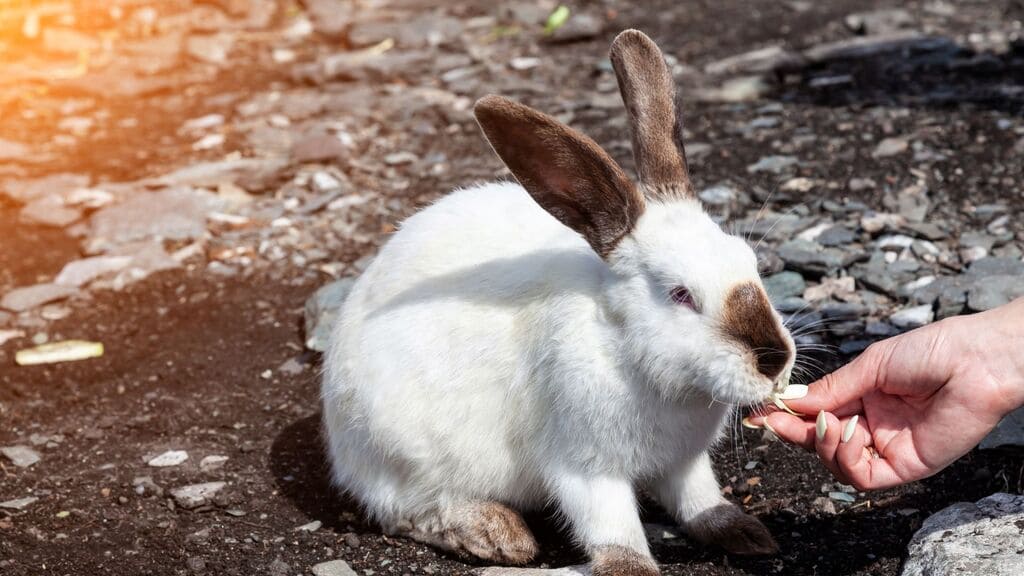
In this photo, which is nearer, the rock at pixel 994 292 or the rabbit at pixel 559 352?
the rabbit at pixel 559 352

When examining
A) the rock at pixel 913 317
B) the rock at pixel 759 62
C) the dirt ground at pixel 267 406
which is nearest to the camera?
the dirt ground at pixel 267 406

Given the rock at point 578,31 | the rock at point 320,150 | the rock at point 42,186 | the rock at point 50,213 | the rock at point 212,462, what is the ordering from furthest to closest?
1. the rock at point 578,31
2. the rock at point 320,150
3. the rock at point 42,186
4. the rock at point 50,213
5. the rock at point 212,462

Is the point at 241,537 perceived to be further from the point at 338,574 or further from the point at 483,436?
the point at 483,436

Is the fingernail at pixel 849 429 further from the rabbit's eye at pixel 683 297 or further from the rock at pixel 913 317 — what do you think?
the rock at pixel 913 317

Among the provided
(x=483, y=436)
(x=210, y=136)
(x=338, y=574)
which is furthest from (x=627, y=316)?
(x=210, y=136)

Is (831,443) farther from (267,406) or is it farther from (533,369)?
(267,406)

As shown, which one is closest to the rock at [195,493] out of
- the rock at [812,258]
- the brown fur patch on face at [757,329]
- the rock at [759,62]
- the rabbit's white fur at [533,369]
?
the rabbit's white fur at [533,369]

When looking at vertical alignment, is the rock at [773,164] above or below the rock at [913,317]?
above

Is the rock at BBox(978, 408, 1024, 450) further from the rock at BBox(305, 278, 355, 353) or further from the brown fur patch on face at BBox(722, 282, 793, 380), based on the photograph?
the rock at BBox(305, 278, 355, 353)
